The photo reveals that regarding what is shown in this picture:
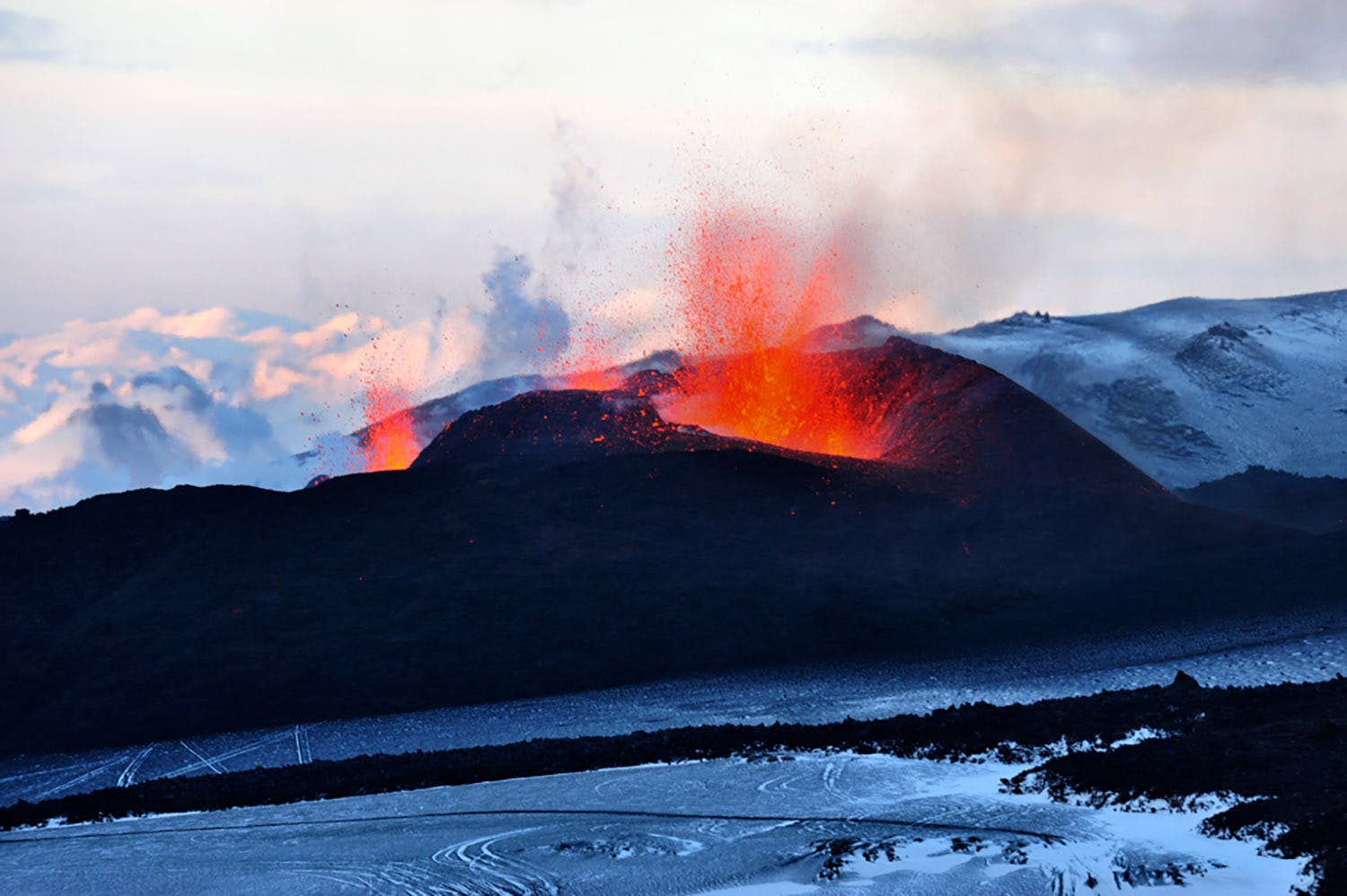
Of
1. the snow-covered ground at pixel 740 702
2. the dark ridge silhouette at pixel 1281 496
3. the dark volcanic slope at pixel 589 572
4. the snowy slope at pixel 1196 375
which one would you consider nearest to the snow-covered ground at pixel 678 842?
the snow-covered ground at pixel 740 702

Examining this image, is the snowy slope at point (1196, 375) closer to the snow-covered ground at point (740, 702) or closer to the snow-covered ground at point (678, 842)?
the snow-covered ground at point (740, 702)

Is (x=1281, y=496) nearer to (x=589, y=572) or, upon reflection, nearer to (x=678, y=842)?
(x=589, y=572)

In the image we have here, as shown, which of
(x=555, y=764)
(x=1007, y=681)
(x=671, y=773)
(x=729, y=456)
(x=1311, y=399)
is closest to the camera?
(x=671, y=773)

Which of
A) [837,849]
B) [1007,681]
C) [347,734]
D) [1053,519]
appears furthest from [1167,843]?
[1053,519]

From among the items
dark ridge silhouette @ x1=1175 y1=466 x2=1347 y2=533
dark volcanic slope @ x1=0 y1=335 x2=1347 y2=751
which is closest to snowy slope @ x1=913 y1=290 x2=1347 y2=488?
dark ridge silhouette @ x1=1175 y1=466 x2=1347 y2=533

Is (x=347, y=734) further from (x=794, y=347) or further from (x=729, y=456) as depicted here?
(x=794, y=347)

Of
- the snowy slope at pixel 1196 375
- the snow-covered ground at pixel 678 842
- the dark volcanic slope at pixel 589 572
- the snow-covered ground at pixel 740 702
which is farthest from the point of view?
the snowy slope at pixel 1196 375

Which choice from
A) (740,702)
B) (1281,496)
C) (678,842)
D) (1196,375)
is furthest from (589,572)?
(1196,375)
